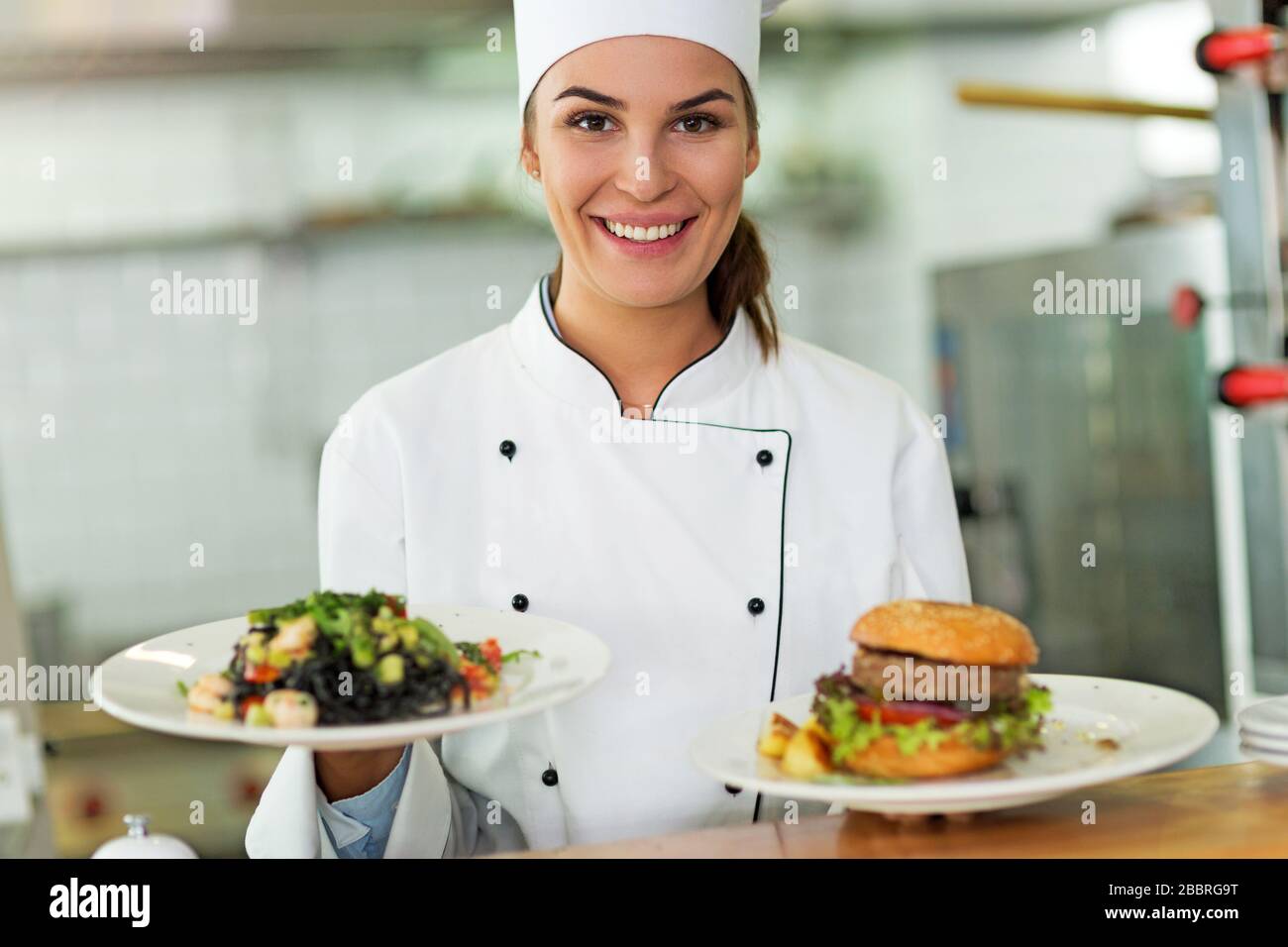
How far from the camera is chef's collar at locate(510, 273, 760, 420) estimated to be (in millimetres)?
1521

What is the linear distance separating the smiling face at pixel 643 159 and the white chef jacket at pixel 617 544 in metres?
0.13

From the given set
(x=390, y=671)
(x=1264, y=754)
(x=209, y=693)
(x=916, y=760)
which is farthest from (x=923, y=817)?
(x=209, y=693)

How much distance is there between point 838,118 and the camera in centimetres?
400

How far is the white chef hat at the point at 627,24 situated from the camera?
143 centimetres

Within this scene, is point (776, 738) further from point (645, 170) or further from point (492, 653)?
point (645, 170)

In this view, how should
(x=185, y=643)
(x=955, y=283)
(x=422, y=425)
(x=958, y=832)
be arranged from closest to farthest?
1. (x=958, y=832)
2. (x=185, y=643)
3. (x=422, y=425)
4. (x=955, y=283)

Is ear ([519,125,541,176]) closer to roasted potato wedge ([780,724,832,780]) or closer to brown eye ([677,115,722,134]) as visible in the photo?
brown eye ([677,115,722,134])

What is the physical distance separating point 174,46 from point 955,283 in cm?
206

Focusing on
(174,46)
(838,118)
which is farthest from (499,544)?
(838,118)

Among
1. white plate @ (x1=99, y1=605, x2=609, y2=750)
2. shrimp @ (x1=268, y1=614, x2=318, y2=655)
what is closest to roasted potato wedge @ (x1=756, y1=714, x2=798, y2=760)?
white plate @ (x1=99, y1=605, x2=609, y2=750)

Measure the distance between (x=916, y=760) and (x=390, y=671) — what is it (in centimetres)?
41

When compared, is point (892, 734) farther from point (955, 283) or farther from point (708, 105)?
point (955, 283)
